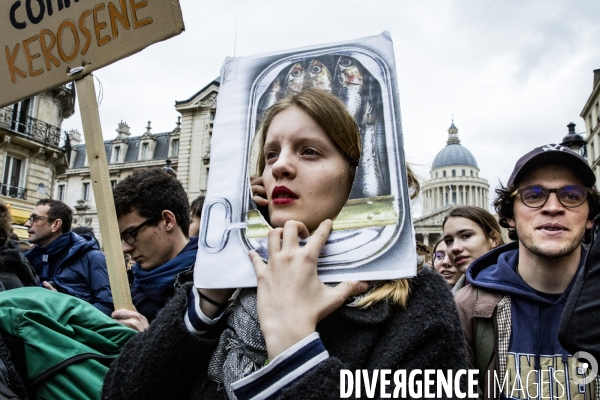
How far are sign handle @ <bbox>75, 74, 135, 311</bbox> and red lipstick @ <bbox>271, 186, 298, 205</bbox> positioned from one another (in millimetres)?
860

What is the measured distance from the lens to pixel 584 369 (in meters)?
1.81

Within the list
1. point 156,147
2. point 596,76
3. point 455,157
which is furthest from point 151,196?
point 455,157

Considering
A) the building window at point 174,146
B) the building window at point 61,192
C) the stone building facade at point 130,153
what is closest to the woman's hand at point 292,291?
the stone building facade at point 130,153

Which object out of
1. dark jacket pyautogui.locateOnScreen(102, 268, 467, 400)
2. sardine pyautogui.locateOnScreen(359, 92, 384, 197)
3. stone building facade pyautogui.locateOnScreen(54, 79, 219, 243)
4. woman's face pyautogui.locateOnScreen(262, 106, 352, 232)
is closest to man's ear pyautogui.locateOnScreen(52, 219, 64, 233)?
dark jacket pyautogui.locateOnScreen(102, 268, 467, 400)

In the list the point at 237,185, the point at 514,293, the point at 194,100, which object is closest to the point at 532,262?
the point at 514,293

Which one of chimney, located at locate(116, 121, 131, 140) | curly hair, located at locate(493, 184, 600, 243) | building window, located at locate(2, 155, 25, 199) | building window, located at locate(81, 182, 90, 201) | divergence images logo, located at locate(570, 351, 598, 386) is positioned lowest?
divergence images logo, located at locate(570, 351, 598, 386)

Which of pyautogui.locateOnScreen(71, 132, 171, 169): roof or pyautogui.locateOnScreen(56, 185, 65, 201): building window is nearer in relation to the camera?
pyautogui.locateOnScreen(71, 132, 171, 169): roof

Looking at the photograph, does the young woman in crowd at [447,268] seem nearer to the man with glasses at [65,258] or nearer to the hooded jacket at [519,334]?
the hooded jacket at [519,334]

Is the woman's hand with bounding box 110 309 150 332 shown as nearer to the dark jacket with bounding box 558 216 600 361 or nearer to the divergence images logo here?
the dark jacket with bounding box 558 216 600 361

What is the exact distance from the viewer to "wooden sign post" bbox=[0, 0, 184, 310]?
189 cm

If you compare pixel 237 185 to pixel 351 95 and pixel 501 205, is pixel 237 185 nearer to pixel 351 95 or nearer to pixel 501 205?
pixel 351 95

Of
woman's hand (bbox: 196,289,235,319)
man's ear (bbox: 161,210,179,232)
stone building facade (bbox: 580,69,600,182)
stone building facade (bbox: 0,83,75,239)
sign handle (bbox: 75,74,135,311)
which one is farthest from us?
stone building facade (bbox: 580,69,600,182)

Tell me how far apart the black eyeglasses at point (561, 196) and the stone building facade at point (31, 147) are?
1979 cm

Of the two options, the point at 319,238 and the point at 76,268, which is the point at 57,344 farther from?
the point at 76,268
